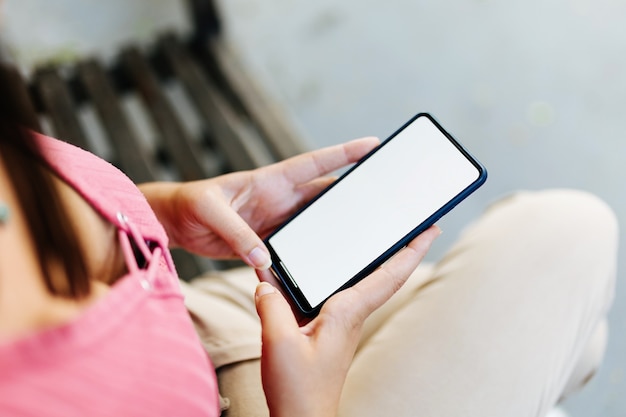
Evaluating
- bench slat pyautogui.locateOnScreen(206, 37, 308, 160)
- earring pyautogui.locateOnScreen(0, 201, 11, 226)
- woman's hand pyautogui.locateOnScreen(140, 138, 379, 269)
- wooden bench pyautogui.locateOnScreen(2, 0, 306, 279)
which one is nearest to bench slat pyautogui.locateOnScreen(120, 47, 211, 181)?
wooden bench pyautogui.locateOnScreen(2, 0, 306, 279)

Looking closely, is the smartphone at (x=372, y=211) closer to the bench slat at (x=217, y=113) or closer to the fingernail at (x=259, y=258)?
the fingernail at (x=259, y=258)

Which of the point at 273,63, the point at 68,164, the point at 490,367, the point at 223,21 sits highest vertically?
the point at 223,21

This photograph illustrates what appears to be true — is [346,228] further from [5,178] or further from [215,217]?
[5,178]

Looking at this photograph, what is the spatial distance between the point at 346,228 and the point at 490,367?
171mm

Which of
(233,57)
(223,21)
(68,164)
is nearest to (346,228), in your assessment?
(68,164)

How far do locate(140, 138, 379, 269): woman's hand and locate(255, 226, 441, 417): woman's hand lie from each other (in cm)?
9

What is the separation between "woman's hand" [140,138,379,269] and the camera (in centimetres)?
54

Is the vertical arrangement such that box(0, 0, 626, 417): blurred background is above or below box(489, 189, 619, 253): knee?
above

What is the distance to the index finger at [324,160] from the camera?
59 centimetres

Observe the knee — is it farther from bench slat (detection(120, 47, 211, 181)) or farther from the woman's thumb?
bench slat (detection(120, 47, 211, 181))

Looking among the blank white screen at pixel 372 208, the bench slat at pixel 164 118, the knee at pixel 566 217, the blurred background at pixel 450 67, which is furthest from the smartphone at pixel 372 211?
the blurred background at pixel 450 67

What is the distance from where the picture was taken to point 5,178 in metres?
0.35

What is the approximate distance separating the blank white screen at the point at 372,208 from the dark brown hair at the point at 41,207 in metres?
0.24

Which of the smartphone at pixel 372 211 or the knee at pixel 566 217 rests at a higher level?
the smartphone at pixel 372 211
